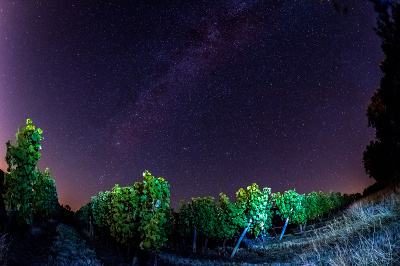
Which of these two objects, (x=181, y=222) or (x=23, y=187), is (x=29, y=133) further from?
(x=181, y=222)

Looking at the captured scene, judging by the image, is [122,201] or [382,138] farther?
[122,201]

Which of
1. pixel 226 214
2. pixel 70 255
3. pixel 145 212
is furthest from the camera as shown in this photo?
pixel 226 214

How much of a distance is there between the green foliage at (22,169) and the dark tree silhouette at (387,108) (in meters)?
31.5

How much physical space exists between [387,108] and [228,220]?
32.3 metres

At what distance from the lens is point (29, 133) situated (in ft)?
94.0

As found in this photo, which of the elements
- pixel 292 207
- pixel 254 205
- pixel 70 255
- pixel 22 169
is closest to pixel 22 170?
pixel 22 169

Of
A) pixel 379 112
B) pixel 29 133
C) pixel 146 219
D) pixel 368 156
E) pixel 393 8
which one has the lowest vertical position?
pixel 146 219

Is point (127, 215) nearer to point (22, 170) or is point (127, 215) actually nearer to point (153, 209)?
point (153, 209)

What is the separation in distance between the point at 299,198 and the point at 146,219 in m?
39.8

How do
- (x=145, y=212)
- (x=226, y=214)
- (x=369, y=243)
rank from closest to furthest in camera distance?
(x=369, y=243)
(x=145, y=212)
(x=226, y=214)

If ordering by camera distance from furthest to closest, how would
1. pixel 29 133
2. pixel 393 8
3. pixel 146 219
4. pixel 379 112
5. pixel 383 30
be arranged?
pixel 29 133, pixel 146 219, pixel 379 112, pixel 383 30, pixel 393 8

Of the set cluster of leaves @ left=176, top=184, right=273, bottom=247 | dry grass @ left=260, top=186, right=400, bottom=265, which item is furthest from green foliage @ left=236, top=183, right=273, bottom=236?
dry grass @ left=260, top=186, right=400, bottom=265

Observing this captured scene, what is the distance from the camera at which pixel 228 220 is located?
47.2 meters

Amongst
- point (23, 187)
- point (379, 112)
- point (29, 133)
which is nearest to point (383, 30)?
point (379, 112)
